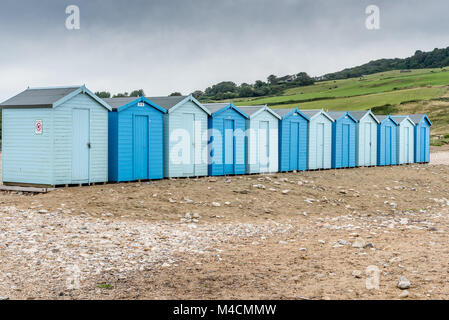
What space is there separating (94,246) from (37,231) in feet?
5.24

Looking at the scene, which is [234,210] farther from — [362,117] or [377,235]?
[362,117]

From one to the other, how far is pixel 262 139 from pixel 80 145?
7904mm

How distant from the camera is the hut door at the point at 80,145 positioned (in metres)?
15.7

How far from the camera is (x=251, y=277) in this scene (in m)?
8.30

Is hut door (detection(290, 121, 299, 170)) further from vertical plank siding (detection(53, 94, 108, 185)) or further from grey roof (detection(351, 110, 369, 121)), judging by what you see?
vertical plank siding (detection(53, 94, 108, 185))

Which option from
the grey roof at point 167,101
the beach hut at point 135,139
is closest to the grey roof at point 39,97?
the beach hut at point 135,139

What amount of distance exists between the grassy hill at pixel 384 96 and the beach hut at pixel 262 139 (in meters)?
36.6

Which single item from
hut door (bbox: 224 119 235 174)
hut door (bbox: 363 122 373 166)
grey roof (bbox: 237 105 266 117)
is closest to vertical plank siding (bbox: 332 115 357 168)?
hut door (bbox: 363 122 373 166)

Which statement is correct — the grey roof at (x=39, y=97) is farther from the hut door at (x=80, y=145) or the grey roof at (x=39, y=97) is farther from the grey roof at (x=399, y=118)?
the grey roof at (x=399, y=118)

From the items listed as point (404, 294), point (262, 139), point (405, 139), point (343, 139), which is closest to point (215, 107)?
point (262, 139)

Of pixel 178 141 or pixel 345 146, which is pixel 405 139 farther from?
pixel 178 141

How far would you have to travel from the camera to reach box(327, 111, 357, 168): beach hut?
84.0 ft

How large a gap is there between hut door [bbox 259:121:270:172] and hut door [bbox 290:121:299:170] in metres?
1.47
